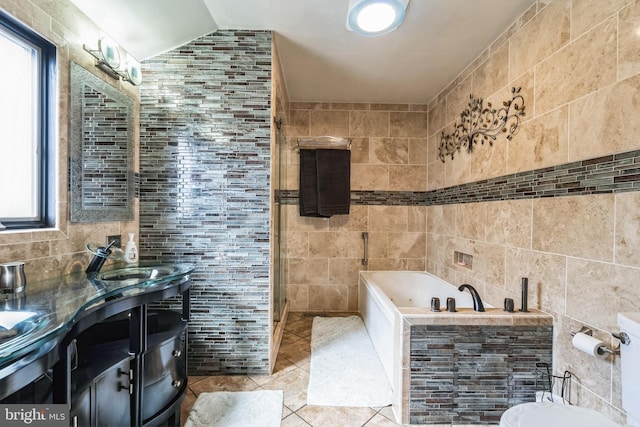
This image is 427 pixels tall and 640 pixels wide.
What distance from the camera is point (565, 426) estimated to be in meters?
1.07

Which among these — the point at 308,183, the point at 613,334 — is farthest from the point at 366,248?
the point at 613,334

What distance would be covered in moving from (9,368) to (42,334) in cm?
12

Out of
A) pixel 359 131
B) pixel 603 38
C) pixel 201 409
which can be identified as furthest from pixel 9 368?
pixel 359 131

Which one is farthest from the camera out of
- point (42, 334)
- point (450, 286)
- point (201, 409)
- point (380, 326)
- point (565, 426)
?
point (450, 286)

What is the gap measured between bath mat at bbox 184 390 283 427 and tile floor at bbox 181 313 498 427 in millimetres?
47

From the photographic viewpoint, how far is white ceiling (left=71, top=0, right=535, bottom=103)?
1.70m

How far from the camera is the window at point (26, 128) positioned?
4.13ft

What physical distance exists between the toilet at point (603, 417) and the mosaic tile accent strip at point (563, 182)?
585 mm

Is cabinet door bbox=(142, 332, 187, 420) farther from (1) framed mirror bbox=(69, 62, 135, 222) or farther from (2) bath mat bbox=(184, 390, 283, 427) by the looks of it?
(1) framed mirror bbox=(69, 62, 135, 222)

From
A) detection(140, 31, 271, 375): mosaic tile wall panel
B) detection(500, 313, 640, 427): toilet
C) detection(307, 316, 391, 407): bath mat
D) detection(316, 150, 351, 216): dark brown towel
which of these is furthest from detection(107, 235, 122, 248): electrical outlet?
detection(500, 313, 640, 427): toilet

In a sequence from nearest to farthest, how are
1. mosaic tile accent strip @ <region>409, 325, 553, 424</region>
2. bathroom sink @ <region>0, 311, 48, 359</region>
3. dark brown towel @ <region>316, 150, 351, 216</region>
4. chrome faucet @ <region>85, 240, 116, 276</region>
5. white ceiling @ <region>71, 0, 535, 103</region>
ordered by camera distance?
Result: bathroom sink @ <region>0, 311, 48, 359</region> < chrome faucet @ <region>85, 240, 116, 276</region> < mosaic tile accent strip @ <region>409, 325, 553, 424</region> < white ceiling @ <region>71, 0, 535, 103</region> < dark brown towel @ <region>316, 150, 351, 216</region>

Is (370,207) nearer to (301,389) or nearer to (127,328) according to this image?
(301,389)

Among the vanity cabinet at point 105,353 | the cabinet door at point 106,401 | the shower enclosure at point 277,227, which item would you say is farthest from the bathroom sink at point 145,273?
the shower enclosure at point 277,227

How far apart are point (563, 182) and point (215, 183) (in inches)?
86.2
